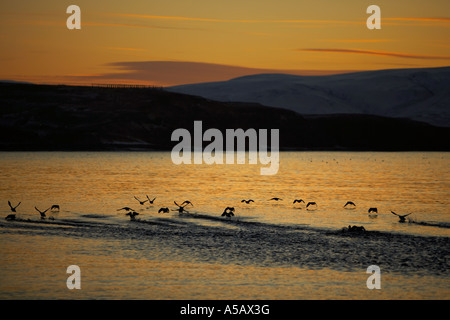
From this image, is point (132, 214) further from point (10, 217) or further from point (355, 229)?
point (355, 229)

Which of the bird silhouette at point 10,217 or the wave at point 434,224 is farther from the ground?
the bird silhouette at point 10,217

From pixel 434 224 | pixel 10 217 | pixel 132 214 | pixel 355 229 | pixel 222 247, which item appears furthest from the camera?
pixel 132 214

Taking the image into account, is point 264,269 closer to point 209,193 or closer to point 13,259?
point 13,259

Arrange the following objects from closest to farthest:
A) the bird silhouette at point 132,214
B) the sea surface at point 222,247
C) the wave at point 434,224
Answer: the sea surface at point 222,247, the wave at point 434,224, the bird silhouette at point 132,214

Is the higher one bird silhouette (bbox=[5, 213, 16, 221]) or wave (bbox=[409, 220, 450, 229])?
bird silhouette (bbox=[5, 213, 16, 221])

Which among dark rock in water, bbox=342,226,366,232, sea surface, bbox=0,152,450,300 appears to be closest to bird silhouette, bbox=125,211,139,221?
sea surface, bbox=0,152,450,300

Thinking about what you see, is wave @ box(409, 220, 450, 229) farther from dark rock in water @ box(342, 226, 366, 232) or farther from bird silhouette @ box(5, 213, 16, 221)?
bird silhouette @ box(5, 213, 16, 221)

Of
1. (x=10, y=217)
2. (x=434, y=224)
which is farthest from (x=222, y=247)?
(x=10, y=217)

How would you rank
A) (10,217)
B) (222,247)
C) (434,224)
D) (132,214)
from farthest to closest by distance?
1. (132,214)
2. (10,217)
3. (434,224)
4. (222,247)

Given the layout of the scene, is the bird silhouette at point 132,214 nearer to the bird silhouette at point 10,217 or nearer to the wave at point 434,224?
the bird silhouette at point 10,217

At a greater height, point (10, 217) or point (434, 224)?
point (10, 217)

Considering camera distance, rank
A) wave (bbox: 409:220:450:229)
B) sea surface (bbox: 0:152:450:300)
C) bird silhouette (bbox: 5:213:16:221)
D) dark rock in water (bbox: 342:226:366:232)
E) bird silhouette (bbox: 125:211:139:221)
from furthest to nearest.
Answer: bird silhouette (bbox: 125:211:139:221), bird silhouette (bbox: 5:213:16:221), wave (bbox: 409:220:450:229), dark rock in water (bbox: 342:226:366:232), sea surface (bbox: 0:152:450:300)

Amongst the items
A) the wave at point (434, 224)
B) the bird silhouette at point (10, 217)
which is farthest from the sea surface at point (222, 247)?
the bird silhouette at point (10, 217)
